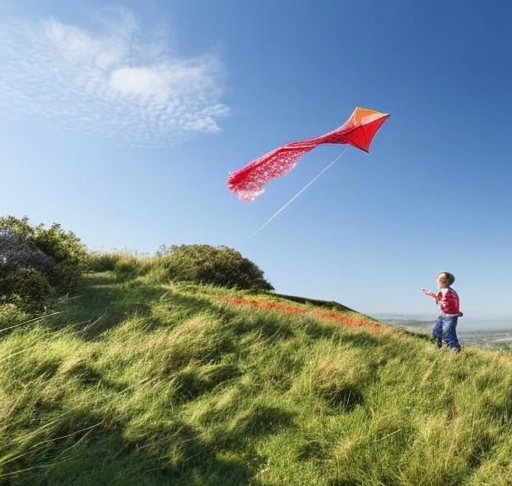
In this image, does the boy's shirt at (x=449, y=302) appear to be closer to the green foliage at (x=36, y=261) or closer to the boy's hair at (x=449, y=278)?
the boy's hair at (x=449, y=278)

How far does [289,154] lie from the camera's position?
6.34m

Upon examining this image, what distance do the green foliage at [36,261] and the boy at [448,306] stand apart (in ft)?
27.0

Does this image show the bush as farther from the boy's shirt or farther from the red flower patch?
the boy's shirt

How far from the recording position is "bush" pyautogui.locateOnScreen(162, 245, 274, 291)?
1822 cm

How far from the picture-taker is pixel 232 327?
9.54 meters

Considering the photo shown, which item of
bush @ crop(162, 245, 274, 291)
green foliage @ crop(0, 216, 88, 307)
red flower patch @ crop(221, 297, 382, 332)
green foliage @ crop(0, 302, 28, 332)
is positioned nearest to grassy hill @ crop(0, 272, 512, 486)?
green foliage @ crop(0, 302, 28, 332)

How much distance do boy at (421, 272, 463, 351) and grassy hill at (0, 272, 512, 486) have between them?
1686 mm

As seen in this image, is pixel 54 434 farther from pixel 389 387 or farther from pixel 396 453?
pixel 389 387

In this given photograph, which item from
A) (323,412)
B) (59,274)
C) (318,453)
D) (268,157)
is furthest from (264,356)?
(59,274)

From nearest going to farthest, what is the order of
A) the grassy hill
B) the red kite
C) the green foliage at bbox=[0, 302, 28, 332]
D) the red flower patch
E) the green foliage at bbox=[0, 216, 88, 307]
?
the grassy hill, the red kite, the green foliage at bbox=[0, 302, 28, 332], the green foliage at bbox=[0, 216, 88, 307], the red flower patch

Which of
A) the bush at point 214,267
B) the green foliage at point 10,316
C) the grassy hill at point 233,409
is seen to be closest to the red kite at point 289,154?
the grassy hill at point 233,409

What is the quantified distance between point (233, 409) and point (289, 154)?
10.2 ft

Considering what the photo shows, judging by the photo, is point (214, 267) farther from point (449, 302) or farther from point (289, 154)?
point (289, 154)

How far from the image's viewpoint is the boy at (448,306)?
37.2ft
